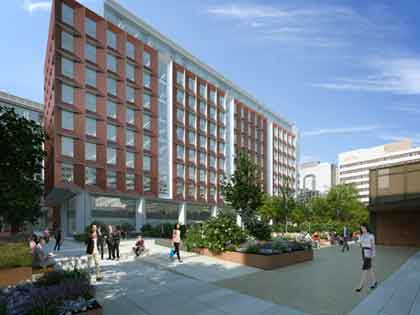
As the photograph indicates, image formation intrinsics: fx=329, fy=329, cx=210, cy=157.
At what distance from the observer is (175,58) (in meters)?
57.3

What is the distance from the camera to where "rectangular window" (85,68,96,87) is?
40625 mm

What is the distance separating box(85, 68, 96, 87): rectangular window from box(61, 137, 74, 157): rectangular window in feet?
24.7

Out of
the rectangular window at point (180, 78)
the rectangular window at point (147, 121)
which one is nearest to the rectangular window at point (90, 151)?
the rectangular window at point (147, 121)

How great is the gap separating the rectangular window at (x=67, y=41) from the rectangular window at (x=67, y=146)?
35.3 ft

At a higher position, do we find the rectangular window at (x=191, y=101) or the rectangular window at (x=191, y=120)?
the rectangular window at (x=191, y=101)

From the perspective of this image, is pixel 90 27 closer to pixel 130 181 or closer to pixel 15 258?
pixel 130 181

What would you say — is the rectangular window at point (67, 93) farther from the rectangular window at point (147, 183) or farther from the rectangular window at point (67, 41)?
the rectangular window at point (147, 183)

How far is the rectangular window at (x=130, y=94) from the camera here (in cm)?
4544

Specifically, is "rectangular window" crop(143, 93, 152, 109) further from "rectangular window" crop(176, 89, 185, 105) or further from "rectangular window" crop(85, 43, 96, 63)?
"rectangular window" crop(85, 43, 96, 63)

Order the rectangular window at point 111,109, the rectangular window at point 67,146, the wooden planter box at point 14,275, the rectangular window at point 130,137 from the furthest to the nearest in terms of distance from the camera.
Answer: the rectangular window at point 130,137 → the rectangular window at point 111,109 → the rectangular window at point 67,146 → the wooden planter box at point 14,275

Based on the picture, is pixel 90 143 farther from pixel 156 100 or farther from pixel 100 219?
pixel 156 100

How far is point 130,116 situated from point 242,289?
38926mm

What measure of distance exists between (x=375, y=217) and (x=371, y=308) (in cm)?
2581

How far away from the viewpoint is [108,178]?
42438 millimetres
